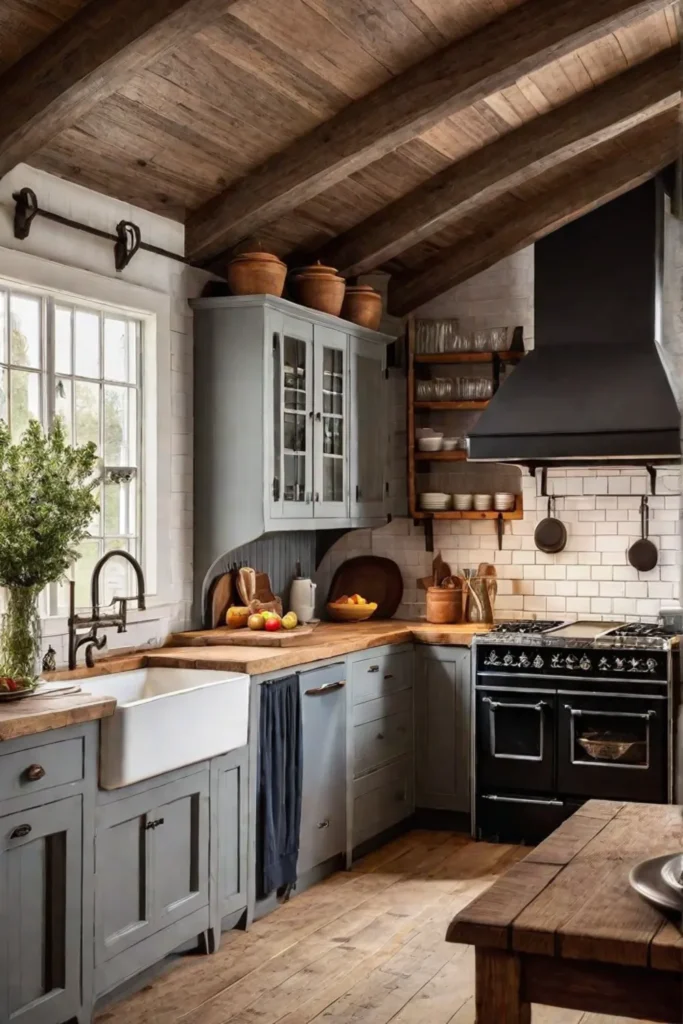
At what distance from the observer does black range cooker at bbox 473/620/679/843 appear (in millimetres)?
5691

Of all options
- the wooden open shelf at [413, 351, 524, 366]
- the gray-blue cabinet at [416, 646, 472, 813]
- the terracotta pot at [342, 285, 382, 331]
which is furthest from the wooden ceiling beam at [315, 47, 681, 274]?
the gray-blue cabinet at [416, 646, 472, 813]

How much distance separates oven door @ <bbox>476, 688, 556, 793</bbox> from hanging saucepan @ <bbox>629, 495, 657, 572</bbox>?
1.05 meters

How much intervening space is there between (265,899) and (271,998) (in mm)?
884

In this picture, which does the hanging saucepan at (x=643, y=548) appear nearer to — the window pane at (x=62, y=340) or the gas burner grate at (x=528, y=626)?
the gas burner grate at (x=528, y=626)

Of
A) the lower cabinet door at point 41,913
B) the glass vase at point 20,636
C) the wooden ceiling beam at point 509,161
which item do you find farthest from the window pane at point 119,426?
the lower cabinet door at point 41,913

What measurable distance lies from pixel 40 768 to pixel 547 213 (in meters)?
4.43

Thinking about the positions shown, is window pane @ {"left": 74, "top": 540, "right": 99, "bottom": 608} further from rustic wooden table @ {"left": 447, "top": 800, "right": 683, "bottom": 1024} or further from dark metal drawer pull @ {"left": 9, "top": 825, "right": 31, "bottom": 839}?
rustic wooden table @ {"left": 447, "top": 800, "right": 683, "bottom": 1024}

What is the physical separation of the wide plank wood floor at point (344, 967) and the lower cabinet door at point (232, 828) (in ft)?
0.56

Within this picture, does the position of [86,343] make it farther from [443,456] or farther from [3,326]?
[443,456]

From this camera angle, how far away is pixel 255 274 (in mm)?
5520

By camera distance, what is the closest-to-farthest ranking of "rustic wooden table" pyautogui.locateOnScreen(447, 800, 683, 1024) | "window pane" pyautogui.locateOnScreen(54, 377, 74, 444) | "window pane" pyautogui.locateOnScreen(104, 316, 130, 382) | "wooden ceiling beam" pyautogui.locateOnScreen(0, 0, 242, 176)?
"rustic wooden table" pyautogui.locateOnScreen(447, 800, 683, 1024)
"wooden ceiling beam" pyautogui.locateOnScreen(0, 0, 242, 176)
"window pane" pyautogui.locateOnScreen(54, 377, 74, 444)
"window pane" pyautogui.locateOnScreen(104, 316, 130, 382)

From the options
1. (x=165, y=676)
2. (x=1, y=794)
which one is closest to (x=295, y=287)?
(x=165, y=676)

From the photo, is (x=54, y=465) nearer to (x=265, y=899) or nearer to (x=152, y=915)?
(x=152, y=915)

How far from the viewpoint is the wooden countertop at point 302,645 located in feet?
15.8
